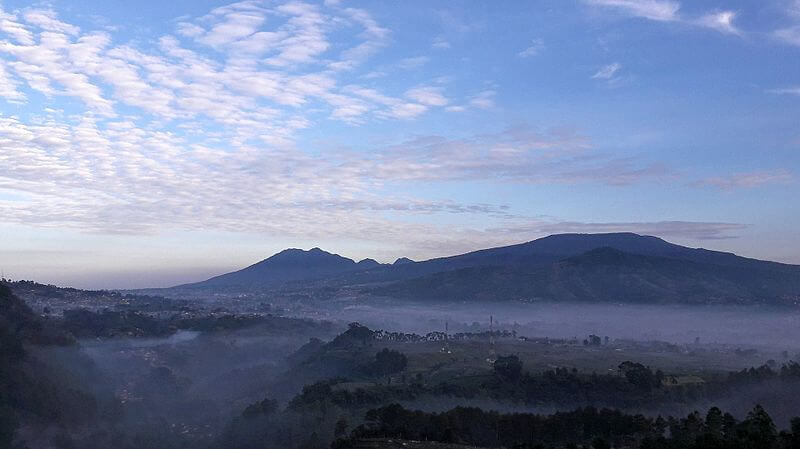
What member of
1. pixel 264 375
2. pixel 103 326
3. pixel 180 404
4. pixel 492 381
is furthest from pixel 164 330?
pixel 492 381

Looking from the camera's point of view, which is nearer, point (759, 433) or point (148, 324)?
point (759, 433)

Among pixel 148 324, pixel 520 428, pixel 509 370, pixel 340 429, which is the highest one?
pixel 148 324

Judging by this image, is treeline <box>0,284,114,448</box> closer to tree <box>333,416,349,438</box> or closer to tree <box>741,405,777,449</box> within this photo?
tree <box>333,416,349,438</box>

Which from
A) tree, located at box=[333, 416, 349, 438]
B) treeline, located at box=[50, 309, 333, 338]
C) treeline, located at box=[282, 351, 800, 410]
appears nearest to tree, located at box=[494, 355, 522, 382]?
treeline, located at box=[282, 351, 800, 410]

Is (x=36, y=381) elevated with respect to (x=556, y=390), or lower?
elevated

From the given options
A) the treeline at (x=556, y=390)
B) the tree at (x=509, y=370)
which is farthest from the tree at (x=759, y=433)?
the tree at (x=509, y=370)

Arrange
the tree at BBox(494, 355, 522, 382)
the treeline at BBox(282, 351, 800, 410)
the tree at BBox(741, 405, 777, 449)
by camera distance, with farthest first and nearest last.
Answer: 1. the tree at BBox(494, 355, 522, 382)
2. the treeline at BBox(282, 351, 800, 410)
3. the tree at BBox(741, 405, 777, 449)

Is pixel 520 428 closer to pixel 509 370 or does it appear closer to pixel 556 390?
pixel 556 390

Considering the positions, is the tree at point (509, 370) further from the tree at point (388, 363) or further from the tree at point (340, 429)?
the tree at point (340, 429)

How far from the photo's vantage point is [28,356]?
7394 cm

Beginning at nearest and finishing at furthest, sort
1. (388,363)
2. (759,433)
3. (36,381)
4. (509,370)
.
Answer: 1. (759,433)
2. (36,381)
3. (509,370)
4. (388,363)

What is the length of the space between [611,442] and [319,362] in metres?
63.6

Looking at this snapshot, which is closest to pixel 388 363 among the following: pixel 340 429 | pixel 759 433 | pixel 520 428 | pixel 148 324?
pixel 340 429

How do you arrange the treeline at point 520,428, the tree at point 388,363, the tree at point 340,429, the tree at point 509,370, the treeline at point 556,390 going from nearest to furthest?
the treeline at point 520,428 → the tree at point 340,429 → the treeline at point 556,390 → the tree at point 509,370 → the tree at point 388,363
